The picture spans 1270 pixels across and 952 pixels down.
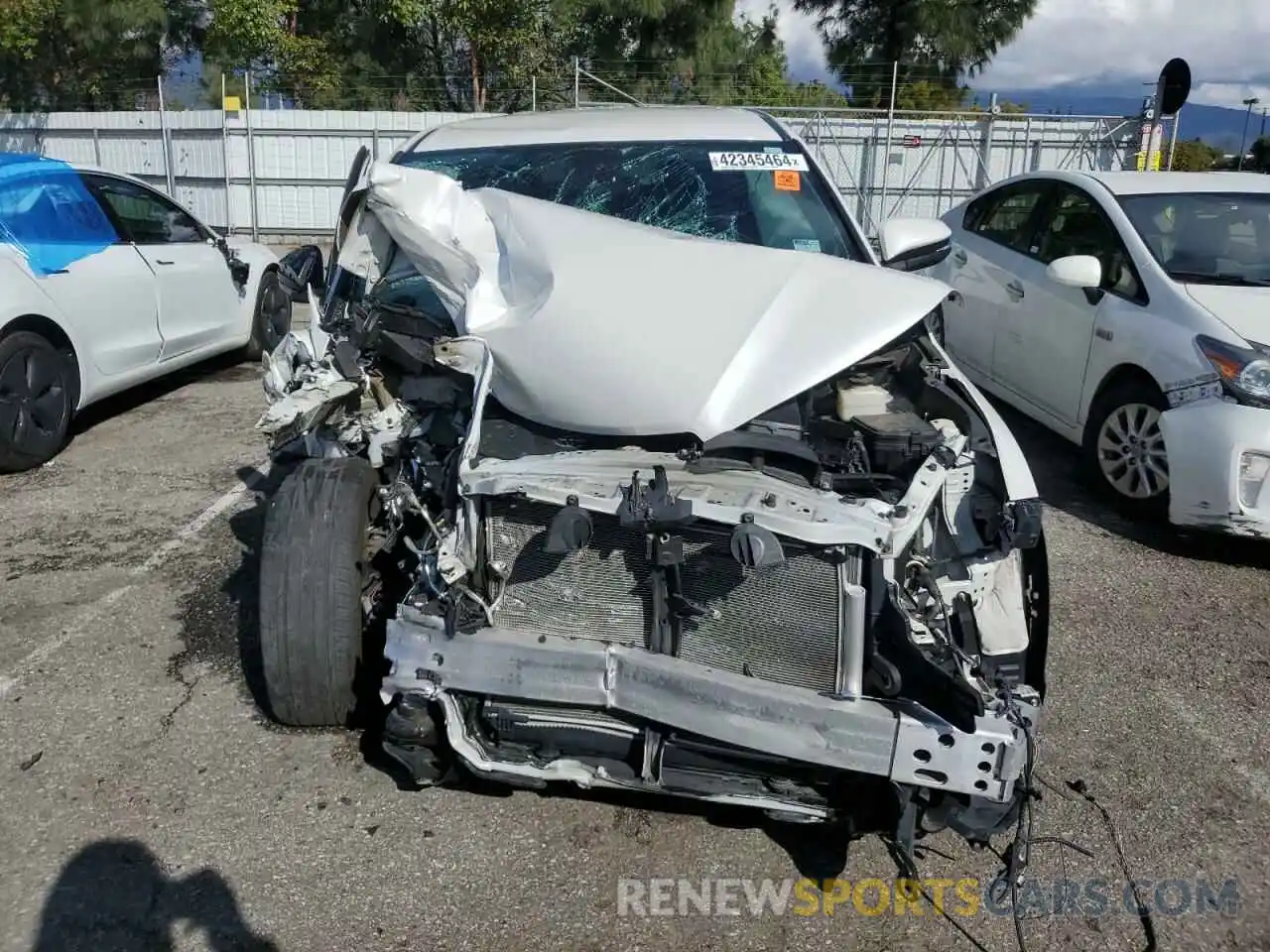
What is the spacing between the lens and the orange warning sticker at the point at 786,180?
161 inches

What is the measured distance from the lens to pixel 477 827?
2.91 metres

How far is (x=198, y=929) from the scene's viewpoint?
8.32 feet

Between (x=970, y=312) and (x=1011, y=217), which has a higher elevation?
(x=1011, y=217)

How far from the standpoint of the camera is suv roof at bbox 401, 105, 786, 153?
4227 mm

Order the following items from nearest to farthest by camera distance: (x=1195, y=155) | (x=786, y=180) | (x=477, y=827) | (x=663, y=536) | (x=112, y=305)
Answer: (x=663, y=536) < (x=477, y=827) < (x=786, y=180) < (x=112, y=305) < (x=1195, y=155)

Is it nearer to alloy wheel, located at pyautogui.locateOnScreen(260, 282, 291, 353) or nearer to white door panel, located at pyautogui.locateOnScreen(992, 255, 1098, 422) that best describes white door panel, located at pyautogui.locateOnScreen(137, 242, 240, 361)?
alloy wheel, located at pyautogui.locateOnScreen(260, 282, 291, 353)

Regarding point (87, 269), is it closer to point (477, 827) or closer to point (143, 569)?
point (143, 569)

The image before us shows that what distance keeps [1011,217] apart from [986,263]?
32 centimetres

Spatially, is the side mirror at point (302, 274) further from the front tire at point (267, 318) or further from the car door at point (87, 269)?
the front tire at point (267, 318)

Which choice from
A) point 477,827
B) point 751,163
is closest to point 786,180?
point 751,163

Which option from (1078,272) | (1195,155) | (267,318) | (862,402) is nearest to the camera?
(862,402)

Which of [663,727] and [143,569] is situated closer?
[663,727]

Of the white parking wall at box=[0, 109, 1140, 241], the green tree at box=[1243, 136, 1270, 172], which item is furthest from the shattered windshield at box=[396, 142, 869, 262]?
the green tree at box=[1243, 136, 1270, 172]

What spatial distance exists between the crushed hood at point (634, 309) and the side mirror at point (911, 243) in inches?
27.8
